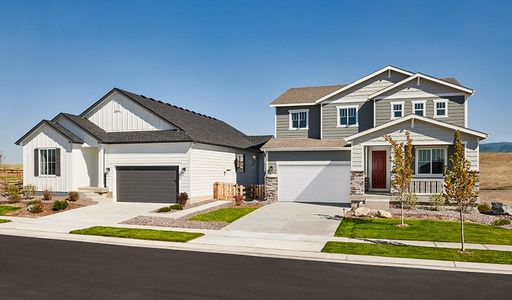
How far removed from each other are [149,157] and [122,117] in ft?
13.2

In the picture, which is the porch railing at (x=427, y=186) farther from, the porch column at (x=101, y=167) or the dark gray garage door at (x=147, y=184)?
the porch column at (x=101, y=167)

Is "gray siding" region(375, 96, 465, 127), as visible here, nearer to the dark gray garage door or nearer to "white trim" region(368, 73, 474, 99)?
"white trim" region(368, 73, 474, 99)

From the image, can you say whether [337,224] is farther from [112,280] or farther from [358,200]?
[112,280]

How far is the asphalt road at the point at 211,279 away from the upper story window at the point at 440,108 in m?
16.7

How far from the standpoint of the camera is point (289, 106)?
27.5 m

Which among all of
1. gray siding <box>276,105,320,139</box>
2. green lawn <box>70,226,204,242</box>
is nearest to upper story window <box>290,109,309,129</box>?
gray siding <box>276,105,320,139</box>

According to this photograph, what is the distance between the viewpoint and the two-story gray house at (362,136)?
2144cm

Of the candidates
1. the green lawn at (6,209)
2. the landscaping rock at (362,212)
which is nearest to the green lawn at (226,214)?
the landscaping rock at (362,212)

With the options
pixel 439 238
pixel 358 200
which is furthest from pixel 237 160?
pixel 439 238

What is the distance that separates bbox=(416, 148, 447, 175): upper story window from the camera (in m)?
22.1

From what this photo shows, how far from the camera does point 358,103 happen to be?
2589 centimetres

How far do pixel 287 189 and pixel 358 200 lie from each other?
18.0ft

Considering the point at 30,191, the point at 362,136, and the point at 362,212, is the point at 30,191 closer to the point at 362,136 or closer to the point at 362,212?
the point at 362,212

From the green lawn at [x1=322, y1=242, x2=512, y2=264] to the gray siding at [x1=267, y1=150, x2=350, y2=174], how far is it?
1174 centimetres
